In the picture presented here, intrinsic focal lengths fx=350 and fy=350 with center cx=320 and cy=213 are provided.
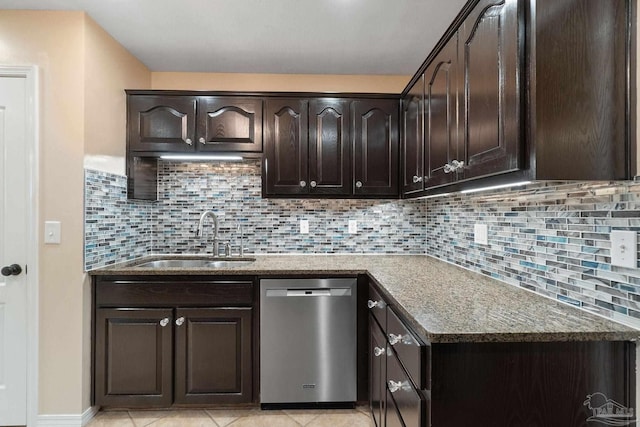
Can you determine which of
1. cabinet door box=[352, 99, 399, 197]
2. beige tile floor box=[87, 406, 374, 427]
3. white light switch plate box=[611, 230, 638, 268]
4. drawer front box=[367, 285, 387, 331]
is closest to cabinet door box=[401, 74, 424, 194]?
cabinet door box=[352, 99, 399, 197]

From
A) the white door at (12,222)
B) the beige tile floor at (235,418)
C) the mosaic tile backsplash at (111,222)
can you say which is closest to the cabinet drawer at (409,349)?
the beige tile floor at (235,418)

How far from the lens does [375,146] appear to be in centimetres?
251

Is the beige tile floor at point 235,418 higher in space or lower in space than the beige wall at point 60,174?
lower

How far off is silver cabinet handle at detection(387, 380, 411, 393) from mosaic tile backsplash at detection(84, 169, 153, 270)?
177 centimetres

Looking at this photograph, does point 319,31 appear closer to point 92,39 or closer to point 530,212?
point 92,39

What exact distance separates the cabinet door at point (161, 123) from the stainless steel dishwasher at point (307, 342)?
3.88 ft

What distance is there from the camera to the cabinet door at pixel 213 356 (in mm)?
2102

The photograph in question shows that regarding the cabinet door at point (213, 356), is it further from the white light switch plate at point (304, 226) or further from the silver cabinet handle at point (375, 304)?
the white light switch plate at point (304, 226)

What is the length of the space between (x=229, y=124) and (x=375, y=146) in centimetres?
105

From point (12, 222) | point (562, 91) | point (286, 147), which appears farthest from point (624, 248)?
point (12, 222)

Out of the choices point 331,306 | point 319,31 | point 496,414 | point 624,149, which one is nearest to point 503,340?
point 496,414

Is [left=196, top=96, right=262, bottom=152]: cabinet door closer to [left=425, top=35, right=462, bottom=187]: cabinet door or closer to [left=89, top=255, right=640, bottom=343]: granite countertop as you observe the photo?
[left=89, top=255, right=640, bottom=343]: granite countertop

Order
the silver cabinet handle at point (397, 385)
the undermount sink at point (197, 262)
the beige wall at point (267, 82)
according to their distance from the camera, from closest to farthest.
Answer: the silver cabinet handle at point (397, 385) < the undermount sink at point (197, 262) < the beige wall at point (267, 82)

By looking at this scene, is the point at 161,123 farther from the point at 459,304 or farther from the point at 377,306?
the point at 459,304
